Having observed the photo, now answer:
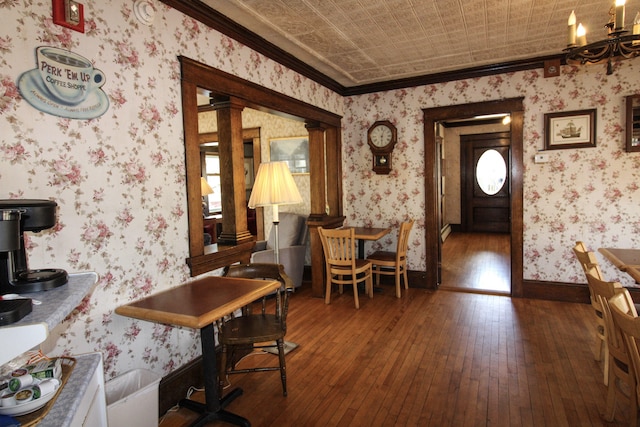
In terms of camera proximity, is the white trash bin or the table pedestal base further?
the table pedestal base

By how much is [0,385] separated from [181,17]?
2.33 m

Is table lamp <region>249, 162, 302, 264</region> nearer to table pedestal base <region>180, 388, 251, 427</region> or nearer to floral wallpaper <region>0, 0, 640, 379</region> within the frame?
floral wallpaper <region>0, 0, 640, 379</region>

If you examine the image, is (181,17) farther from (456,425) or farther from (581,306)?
(581,306)

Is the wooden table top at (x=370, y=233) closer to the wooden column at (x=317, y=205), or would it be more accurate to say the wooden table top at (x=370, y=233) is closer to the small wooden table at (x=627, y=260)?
the wooden column at (x=317, y=205)

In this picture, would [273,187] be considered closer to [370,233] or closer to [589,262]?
[370,233]

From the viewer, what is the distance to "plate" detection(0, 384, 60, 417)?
1.01 metres

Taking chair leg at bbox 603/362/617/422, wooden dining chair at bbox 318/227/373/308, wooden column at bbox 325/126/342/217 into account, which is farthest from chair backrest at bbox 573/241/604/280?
wooden column at bbox 325/126/342/217

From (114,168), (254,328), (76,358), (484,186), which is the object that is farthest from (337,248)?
(484,186)

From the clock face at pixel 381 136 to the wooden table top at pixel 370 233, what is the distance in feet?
3.61

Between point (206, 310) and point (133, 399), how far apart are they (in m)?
0.55

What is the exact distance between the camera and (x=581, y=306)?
13.4 feet

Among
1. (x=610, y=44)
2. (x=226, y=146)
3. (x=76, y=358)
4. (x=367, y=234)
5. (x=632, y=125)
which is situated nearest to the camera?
(x=76, y=358)

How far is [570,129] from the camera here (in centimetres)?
414

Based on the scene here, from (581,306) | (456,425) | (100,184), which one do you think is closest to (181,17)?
(100,184)
